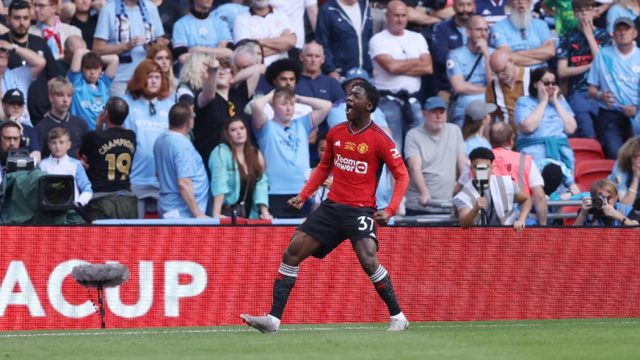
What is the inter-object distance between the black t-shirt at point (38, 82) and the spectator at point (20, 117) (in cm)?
77

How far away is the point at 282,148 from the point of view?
17.0 meters

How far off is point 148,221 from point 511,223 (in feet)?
13.4

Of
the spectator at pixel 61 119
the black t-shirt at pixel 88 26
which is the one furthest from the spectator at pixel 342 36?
the spectator at pixel 61 119

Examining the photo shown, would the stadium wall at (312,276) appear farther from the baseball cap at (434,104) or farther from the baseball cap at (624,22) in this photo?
the baseball cap at (624,22)

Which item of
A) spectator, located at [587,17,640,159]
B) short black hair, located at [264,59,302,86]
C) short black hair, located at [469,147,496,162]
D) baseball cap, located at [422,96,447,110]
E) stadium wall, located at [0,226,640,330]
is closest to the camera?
stadium wall, located at [0,226,640,330]

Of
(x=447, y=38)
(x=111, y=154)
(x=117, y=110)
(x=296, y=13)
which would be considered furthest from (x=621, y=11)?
(x=111, y=154)

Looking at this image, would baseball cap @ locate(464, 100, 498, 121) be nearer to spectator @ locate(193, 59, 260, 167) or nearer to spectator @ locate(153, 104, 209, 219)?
spectator @ locate(193, 59, 260, 167)

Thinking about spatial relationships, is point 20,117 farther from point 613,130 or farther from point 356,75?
point 613,130

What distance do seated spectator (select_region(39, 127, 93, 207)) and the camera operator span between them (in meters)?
5.69

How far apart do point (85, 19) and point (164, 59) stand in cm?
194

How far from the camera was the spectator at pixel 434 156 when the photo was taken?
56.9 ft

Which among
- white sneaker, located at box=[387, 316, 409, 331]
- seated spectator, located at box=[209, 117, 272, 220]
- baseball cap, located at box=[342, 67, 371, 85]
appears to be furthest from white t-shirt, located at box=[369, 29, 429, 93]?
white sneaker, located at box=[387, 316, 409, 331]

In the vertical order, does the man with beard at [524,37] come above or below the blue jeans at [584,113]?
above

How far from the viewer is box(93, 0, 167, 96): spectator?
1800cm
